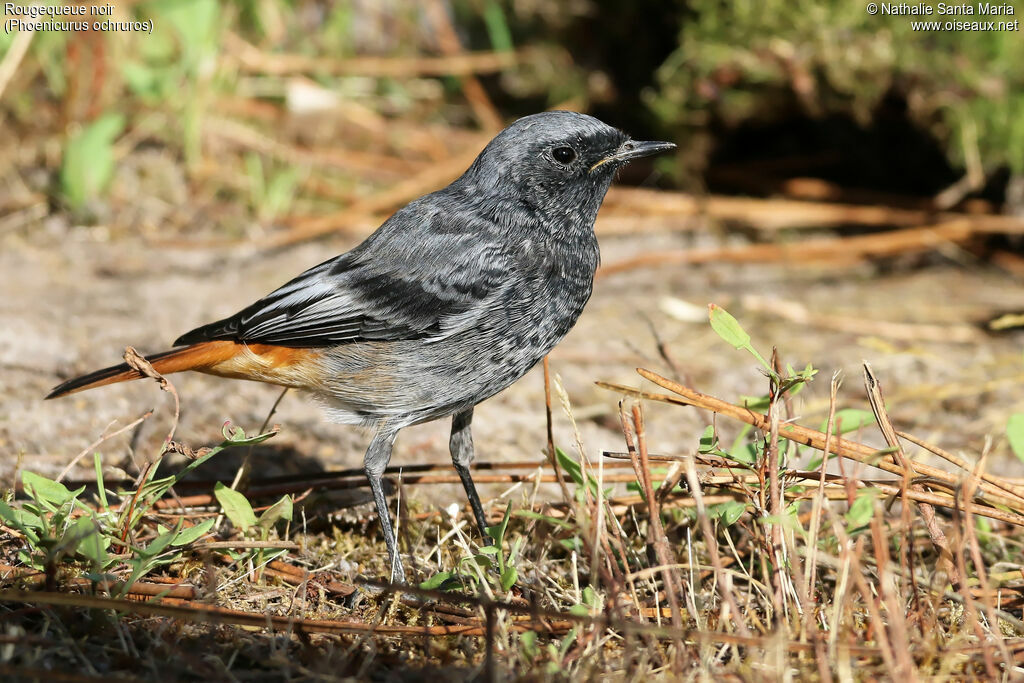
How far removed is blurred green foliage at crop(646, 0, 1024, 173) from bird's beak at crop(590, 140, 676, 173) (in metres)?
2.51

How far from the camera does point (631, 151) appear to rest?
11.3 ft

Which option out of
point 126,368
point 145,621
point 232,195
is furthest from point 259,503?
point 232,195

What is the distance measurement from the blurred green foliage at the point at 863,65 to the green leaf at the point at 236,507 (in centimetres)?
407

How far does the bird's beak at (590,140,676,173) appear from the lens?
3416mm

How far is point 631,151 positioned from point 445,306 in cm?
89

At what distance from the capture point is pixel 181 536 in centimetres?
266

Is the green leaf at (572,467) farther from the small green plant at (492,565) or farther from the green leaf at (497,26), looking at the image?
the green leaf at (497,26)

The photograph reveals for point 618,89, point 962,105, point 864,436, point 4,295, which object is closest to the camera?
point 864,436

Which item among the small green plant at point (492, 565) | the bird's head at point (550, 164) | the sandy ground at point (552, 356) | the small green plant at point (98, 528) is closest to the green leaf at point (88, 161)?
the sandy ground at point (552, 356)

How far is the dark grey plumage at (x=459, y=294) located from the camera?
3088mm

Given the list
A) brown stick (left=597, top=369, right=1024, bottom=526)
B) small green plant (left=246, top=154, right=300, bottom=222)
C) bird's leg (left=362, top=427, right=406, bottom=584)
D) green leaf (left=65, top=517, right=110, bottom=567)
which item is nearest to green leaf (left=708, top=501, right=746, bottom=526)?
brown stick (left=597, top=369, right=1024, bottom=526)

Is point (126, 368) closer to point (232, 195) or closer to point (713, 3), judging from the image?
point (232, 195)

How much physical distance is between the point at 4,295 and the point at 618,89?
4010 millimetres

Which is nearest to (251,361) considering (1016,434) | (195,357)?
(195,357)
